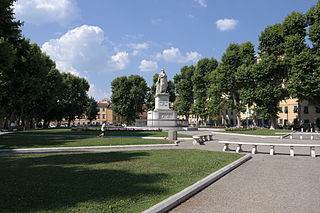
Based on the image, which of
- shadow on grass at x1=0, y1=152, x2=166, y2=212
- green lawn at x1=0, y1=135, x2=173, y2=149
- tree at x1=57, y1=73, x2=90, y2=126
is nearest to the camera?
shadow on grass at x1=0, y1=152, x2=166, y2=212

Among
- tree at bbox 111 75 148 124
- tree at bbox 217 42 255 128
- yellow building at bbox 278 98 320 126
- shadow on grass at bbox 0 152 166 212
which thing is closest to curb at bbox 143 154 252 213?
shadow on grass at bbox 0 152 166 212

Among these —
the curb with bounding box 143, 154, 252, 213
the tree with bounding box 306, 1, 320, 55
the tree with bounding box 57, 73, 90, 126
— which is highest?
the tree with bounding box 306, 1, 320, 55

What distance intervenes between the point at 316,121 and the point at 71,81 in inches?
2339

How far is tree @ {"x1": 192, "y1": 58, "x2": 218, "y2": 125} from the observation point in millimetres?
62656

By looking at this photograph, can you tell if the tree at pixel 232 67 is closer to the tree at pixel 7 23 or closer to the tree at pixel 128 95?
the tree at pixel 128 95

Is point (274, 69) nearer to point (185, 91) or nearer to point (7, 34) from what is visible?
point (185, 91)

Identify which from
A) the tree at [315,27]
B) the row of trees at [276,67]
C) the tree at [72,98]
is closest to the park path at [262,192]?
the row of trees at [276,67]

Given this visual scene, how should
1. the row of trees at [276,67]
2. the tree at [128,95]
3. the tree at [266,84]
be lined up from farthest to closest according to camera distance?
the tree at [128,95]
the tree at [266,84]
the row of trees at [276,67]

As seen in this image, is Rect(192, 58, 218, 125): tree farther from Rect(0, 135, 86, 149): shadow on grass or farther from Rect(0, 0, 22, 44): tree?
Rect(0, 0, 22, 44): tree

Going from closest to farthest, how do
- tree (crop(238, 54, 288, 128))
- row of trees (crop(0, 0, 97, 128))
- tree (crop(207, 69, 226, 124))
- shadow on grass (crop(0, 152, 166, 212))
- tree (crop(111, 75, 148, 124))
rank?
shadow on grass (crop(0, 152, 166, 212)), row of trees (crop(0, 0, 97, 128)), tree (crop(238, 54, 288, 128)), tree (crop(207, 69, 226, 124)), tree (crop(111, 75, 148, 124))

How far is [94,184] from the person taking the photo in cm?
657

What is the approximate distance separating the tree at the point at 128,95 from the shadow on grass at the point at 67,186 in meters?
61.1

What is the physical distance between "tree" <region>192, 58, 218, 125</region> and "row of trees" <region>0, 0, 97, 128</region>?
2972 centimetres

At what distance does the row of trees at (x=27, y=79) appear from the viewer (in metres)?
18.4
